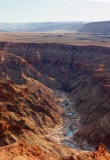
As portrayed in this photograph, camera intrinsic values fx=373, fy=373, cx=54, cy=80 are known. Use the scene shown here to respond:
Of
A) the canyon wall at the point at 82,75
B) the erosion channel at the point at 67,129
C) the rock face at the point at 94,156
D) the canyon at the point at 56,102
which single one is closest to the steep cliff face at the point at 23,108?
the canyon at the point at 56,102

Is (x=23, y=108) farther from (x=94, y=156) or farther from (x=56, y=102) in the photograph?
(x=94, y=156)

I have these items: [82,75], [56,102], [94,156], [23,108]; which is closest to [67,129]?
[23,108]

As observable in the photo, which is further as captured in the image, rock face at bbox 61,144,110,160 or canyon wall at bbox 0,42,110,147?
canyon wall at bbox 0,42,110,147

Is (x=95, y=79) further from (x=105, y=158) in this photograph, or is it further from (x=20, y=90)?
(x=105, y=158)

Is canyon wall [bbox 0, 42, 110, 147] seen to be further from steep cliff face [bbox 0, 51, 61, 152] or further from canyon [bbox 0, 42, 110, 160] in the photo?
steep cliff face [bbox 0, 51, 61, 152]

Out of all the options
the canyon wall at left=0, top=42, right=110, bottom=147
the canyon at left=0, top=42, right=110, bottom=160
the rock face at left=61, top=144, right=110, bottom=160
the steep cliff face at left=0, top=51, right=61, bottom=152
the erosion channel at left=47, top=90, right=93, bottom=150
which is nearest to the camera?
the rock face at left=61, top=144, right=110, bottom=160

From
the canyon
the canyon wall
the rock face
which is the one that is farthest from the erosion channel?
the rock face

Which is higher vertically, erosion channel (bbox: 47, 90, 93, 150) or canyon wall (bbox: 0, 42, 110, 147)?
canyon wall (bbox: 0, 42, 110, 147)

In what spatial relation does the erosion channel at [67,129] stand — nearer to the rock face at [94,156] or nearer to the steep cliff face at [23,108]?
the steep cliff face at [23,108]

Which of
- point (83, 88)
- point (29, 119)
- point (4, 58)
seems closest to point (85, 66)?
point (83, 88)
